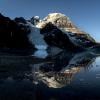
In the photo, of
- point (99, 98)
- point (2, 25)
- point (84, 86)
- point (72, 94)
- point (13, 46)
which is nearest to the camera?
point (99, 98)

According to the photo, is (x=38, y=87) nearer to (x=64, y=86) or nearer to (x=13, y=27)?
(x=64, y=86)

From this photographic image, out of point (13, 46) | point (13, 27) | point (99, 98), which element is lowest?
point (99, 98)

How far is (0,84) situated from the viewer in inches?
1305

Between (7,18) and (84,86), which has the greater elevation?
(7,18)

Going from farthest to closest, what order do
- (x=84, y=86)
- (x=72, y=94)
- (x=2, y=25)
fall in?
1. (x=2, y=25)
2. (x=84, y=86)
3. (x=72, y=94)

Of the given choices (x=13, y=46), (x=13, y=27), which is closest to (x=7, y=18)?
(x=13, y=27)

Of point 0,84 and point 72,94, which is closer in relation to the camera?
point 72,94

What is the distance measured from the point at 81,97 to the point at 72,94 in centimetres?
147

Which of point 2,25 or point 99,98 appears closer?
point 99,98

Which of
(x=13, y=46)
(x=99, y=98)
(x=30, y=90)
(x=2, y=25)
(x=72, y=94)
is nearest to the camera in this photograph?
(x=99, y=98)

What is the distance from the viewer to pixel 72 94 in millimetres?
26953

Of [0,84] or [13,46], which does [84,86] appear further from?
[13,46]

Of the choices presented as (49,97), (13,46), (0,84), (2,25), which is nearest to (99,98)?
(49,97)

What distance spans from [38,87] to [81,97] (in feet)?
21.0
